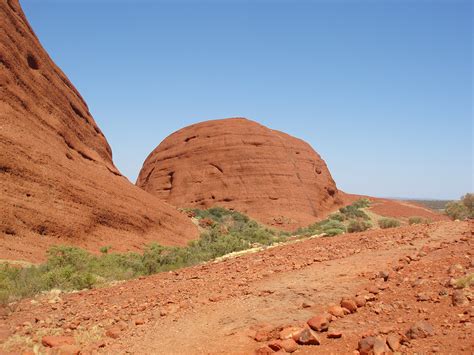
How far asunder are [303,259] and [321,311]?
2681mm

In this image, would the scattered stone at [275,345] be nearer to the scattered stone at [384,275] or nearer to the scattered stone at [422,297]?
the scattered stone at [422,297]

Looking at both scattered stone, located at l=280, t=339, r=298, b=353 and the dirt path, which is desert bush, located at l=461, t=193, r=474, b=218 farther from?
scattered stone, located at l=280, t=339, r=298, b=353

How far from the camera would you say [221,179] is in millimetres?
39812

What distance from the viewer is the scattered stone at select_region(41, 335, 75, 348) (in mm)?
5621

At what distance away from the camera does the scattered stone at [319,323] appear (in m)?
4.92

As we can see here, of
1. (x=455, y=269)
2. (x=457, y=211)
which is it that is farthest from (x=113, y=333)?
(x=457, y=211)

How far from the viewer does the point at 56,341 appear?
567 centimetres

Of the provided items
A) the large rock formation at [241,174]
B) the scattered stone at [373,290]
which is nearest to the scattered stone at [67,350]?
the scattered stone at [373,290]

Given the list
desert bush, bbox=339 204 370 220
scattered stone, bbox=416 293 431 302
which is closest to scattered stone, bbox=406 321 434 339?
scattered stone, bbox=416 293 431 302

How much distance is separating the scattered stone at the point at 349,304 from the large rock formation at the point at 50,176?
423 inches

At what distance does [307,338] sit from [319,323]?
0.31 meters

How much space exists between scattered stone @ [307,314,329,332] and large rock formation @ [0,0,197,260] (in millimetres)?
10685

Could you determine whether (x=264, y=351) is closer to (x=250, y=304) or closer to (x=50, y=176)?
(x=250, y=304)

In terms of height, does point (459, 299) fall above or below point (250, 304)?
above
